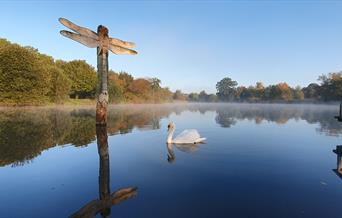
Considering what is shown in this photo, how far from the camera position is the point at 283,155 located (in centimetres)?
1160

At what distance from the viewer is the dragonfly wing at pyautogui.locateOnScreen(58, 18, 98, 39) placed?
14184 mm

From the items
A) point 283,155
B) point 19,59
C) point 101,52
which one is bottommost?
point 283,155

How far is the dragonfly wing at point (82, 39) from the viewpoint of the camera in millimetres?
14266

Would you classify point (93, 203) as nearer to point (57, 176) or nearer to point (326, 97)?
point (57, 176)

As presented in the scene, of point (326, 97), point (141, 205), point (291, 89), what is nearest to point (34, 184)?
point (141, 205)

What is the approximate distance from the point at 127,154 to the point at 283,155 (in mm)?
7263

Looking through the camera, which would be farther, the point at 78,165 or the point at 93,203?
the point at 78,165

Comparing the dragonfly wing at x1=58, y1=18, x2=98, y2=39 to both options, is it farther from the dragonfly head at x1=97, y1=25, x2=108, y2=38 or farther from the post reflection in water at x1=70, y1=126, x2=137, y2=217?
the post reflection in water at x1=70, y1=126, x2=137, y2=217

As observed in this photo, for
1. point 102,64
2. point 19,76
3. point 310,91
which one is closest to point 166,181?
point 102,64

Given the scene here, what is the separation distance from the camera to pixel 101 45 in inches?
627

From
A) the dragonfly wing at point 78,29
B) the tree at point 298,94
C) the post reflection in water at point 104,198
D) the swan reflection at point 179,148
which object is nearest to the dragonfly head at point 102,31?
the dragonfly wing at point 78,29

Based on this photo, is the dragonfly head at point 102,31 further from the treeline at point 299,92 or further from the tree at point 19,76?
the treeline at point 299,92

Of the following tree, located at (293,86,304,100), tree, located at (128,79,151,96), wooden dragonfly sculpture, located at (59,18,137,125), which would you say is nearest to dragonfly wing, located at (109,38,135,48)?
wooden dragonfly sculpture, located at (59,18,137,125)

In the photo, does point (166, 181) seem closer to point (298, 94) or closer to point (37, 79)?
point (37, 79)
